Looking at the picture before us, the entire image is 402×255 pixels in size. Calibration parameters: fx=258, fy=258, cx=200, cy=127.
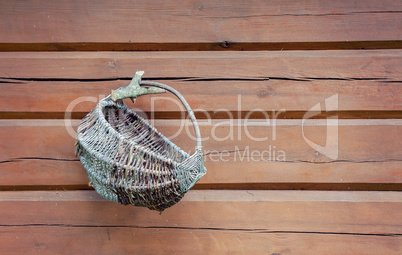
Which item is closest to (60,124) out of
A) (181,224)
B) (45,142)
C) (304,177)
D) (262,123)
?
(45,142)

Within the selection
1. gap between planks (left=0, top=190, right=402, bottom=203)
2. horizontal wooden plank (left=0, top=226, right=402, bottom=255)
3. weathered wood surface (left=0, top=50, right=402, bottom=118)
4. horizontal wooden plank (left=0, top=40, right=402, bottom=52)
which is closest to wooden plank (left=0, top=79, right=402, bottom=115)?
weathered wood surface (left=0, top=50, right=402, bottom=118)

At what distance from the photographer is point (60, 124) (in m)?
0.82

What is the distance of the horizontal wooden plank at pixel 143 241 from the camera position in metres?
0.83

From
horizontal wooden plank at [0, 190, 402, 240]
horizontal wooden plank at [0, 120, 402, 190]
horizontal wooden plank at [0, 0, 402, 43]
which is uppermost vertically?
horizontal wooden plank at [0, 0, 402, 43]

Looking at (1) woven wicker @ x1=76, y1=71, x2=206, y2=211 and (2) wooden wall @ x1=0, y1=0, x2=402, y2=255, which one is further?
(2) wooden wall @ x1=0, y1=0, x2=402, y2=255

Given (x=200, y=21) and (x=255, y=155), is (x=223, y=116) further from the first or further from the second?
(x=200, y=21)

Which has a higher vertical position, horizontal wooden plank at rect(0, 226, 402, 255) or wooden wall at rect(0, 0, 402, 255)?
wooden wall at rect(0, 0, 402, 255)

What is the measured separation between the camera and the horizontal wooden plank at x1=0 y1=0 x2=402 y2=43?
2.61ft

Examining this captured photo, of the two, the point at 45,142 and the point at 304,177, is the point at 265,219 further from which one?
the point at 45,142

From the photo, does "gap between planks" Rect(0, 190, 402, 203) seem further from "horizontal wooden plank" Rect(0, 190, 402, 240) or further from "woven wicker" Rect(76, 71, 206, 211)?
"woven wicker" Rect(76, 71, 206, 211)

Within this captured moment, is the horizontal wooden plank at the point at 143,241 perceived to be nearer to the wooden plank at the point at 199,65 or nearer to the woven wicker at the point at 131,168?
the woven wicker at the point at 131,168

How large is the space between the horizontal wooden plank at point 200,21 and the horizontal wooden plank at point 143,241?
24.0 inches

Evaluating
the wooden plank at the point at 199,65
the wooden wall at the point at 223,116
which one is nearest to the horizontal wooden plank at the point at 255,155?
the wooden wall at the point at 223,116

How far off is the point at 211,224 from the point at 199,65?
0.51 meters
